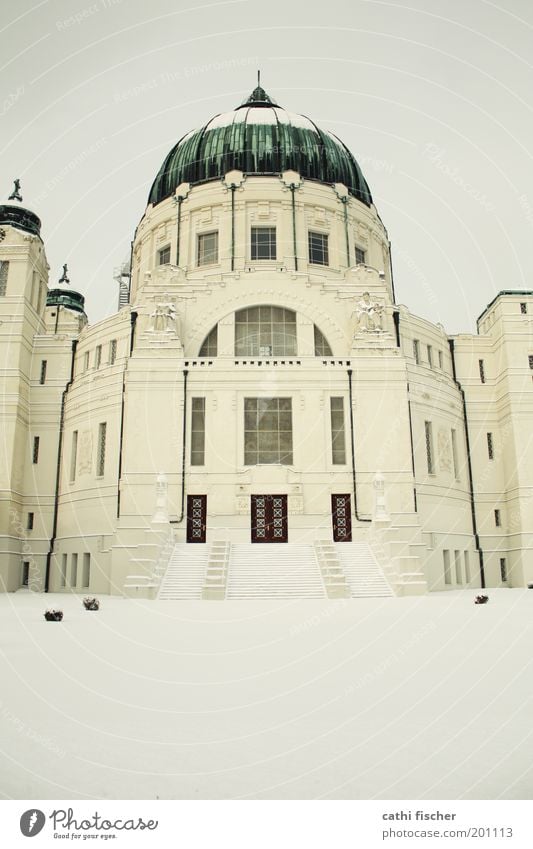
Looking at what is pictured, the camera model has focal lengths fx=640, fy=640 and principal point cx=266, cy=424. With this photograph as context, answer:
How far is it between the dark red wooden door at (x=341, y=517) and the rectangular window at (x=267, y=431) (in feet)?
11.2

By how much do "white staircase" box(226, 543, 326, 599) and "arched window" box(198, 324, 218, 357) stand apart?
42.8 ft

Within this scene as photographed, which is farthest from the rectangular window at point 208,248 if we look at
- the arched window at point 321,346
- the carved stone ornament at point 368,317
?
the carved stone ornament at point 368,317

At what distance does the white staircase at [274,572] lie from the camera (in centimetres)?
2584

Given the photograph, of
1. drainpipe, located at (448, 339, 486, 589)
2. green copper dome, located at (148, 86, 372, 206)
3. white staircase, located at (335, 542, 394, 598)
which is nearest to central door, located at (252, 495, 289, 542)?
white staircase, located at (335, 542, 394, 598)

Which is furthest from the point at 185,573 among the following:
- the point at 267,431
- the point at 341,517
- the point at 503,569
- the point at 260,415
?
the point at 503,569

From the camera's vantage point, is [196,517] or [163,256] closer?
[196,517]

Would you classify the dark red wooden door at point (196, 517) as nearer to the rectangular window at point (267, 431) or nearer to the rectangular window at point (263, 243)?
the rectangular window at point (267, 431)

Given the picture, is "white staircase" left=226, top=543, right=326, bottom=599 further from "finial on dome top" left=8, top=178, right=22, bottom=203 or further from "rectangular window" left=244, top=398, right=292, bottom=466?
"finial on dome top" left=8, top=178, right=22, bottom=203

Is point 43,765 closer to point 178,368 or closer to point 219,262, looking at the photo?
point 178,368

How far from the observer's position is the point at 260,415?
36.3 meters

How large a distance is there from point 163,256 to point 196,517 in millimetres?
23580

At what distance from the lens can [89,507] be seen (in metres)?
37.9

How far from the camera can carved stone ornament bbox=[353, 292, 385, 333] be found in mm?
38375

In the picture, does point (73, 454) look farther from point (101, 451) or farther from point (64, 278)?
point (64, 278)
